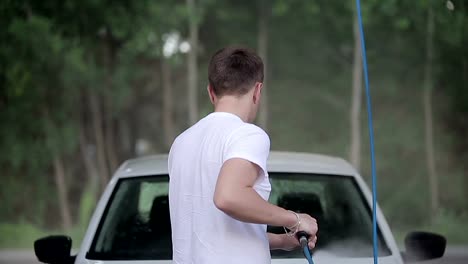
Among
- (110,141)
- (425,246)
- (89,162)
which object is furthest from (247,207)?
(110,141)

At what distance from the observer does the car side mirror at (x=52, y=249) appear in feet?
14.1

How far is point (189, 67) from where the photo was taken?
2697cm

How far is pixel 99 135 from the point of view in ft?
85.4

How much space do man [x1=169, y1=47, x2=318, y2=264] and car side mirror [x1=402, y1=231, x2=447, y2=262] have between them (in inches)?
62.3

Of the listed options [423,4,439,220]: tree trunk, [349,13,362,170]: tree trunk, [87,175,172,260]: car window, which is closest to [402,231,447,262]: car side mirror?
[87,175,172,260]: car window

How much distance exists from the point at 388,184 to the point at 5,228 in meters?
11.2

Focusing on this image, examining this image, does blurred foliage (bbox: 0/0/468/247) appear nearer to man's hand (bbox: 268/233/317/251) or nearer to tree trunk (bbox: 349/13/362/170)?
tree trunk (bbox: 349/13/362/170)

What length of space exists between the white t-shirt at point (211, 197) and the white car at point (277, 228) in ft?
4.10

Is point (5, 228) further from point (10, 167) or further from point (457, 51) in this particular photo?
point (457, 51)

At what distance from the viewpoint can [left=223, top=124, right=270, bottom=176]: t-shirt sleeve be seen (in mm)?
2633

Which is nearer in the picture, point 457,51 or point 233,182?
point 233,182

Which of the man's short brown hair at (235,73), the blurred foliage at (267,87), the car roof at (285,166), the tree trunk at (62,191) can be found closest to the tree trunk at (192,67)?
the blurred foliage at (267,87)

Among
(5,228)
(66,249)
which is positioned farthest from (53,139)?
(66,249)

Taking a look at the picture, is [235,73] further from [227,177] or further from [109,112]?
[109,112]
